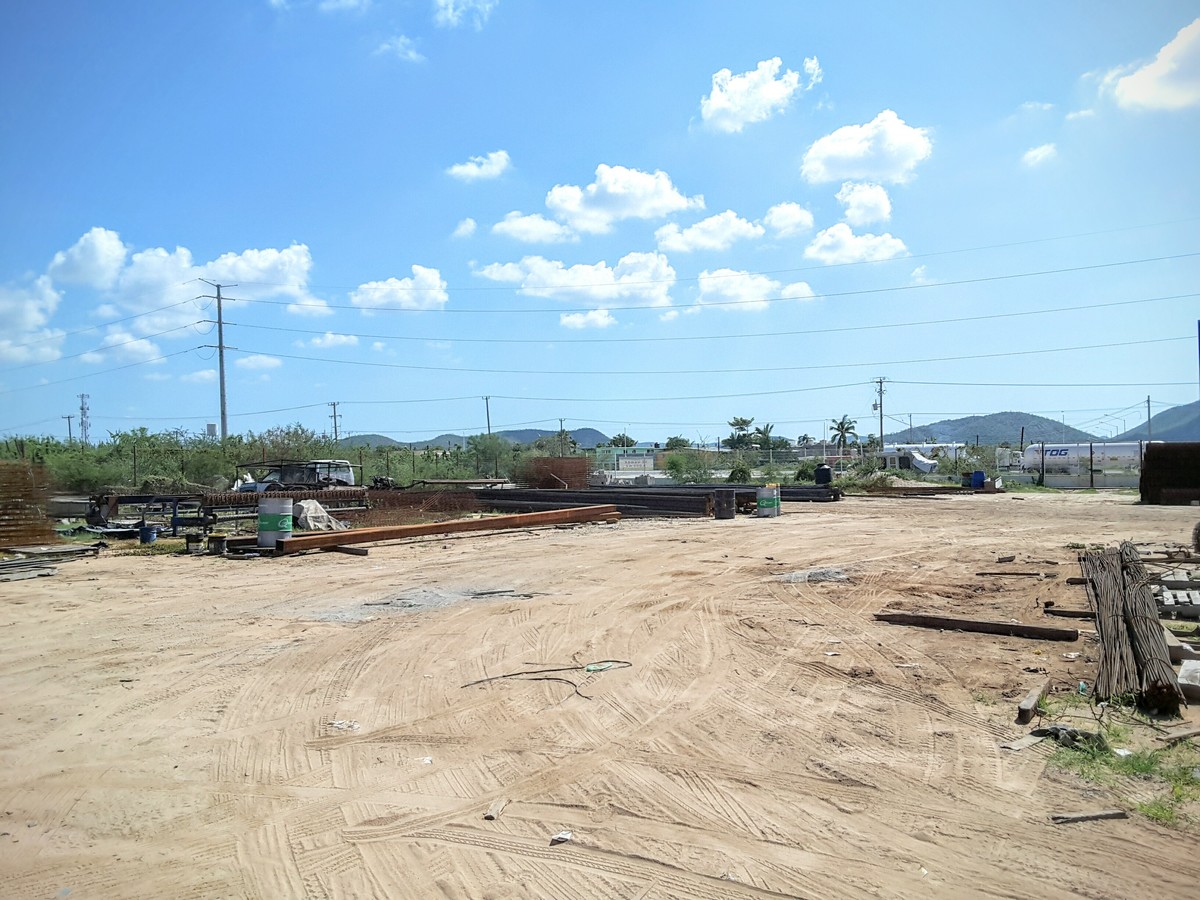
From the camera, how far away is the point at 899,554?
16031 millimetres

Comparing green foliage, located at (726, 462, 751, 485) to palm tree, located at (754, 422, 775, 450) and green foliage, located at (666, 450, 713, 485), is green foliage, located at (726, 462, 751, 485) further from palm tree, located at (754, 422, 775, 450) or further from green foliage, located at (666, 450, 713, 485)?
palm tree, located at (754, 422, 775, 450)

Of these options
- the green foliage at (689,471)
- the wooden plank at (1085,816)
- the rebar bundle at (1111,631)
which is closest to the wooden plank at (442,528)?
the rebar bundle at (1111,631)

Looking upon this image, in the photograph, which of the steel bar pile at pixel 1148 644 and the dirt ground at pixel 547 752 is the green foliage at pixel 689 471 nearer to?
the dirt ground at pixel 547 752

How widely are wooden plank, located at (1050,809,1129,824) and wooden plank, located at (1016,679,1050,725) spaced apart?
1546 mm

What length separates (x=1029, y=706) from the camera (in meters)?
5.99

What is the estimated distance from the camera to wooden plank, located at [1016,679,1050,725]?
5922mm

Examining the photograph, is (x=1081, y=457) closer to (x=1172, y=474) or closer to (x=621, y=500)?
(x=1172, y=474)

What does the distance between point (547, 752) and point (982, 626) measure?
5.78m

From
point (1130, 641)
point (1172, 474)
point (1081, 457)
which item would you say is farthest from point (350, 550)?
point (1081, 457)

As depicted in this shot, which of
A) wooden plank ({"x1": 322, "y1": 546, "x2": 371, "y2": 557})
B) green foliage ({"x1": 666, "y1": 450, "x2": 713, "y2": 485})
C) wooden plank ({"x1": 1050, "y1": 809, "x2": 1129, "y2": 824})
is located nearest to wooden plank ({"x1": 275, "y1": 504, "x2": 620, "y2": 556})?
wooden plank ({"x1": 322, "y1": 546, "x2": 371, "y2": 557})

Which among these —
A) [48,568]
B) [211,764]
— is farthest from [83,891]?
[48,568]

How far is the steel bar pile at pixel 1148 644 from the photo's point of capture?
5922mm

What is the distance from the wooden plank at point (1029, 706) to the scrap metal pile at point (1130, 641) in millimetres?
446

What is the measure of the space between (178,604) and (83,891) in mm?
8543
